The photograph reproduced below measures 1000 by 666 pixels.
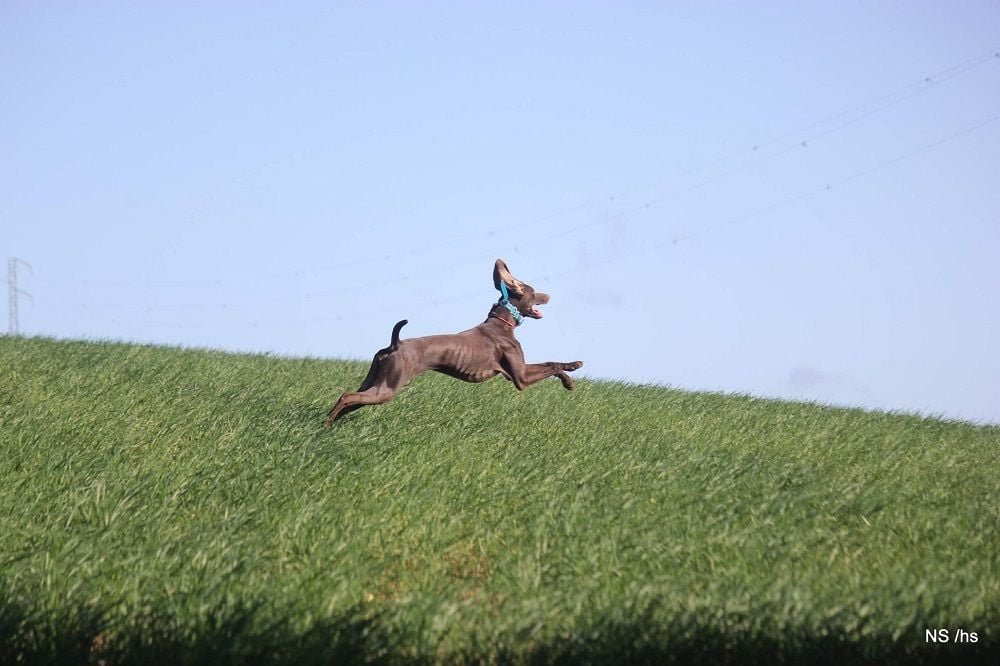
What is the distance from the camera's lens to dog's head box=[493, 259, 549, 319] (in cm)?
1130

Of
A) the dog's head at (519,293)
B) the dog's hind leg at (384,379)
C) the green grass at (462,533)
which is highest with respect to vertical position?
→ the dog's head at (519,293)

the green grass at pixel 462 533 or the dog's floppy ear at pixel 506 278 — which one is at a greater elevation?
the dog's floppy ear at pixel 506 278

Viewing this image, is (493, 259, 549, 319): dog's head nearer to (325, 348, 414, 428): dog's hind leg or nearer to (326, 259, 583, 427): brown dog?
(326, 259, 583, 427): brown dog

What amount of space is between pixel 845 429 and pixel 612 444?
194 inches

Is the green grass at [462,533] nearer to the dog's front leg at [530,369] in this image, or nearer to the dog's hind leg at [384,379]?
the dog's hind leg at [384,379]

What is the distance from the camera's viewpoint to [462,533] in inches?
381

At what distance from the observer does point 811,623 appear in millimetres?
7691

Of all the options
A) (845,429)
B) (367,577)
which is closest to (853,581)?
(367,577)

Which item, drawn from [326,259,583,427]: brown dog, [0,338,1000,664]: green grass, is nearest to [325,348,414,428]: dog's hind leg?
[326,259,583,427]: brown dog

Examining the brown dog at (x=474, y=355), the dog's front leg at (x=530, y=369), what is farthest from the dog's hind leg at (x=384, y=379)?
the dog's front leg at (x=530, y=369)

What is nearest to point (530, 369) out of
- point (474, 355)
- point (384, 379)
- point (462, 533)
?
point (474, 355)

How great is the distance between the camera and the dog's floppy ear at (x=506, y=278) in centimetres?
1129

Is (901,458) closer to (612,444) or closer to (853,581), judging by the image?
(612,444)

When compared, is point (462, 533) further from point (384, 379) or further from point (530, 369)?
point (530, 369)
